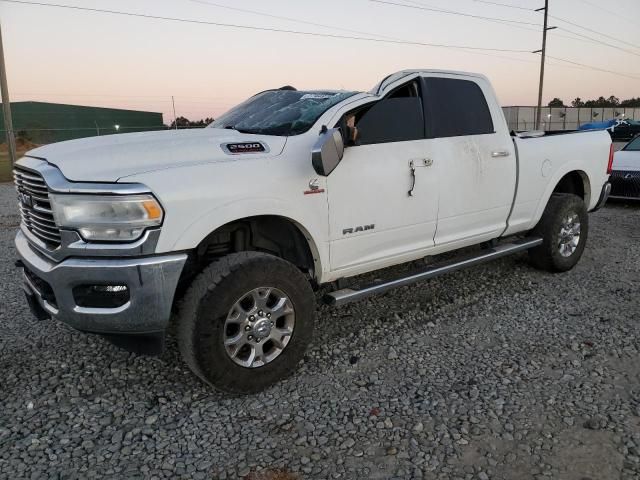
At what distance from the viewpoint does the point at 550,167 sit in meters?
5.22

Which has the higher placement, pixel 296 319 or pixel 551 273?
pixel 296 319

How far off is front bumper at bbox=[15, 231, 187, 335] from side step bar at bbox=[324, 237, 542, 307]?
1.20m

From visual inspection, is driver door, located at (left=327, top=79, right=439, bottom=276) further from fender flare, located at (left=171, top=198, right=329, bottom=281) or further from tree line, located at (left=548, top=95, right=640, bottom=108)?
tree line, located at (left=548, top=95, right=640, bottom=108)

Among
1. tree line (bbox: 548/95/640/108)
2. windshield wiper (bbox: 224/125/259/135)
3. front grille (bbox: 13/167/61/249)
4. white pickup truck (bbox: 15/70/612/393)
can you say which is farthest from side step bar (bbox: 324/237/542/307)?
tree line (bbox: 548/95/640/108)

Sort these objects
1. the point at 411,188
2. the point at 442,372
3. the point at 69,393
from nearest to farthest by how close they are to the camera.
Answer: the point at 69,393
the point at 442,372
the point at 411,188

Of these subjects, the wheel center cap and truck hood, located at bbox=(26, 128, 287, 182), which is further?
the wheel center cap

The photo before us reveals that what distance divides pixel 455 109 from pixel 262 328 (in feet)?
8.39

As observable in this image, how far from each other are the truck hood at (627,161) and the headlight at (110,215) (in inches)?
368

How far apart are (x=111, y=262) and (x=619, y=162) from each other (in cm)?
974

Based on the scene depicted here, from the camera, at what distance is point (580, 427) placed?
2814 millimetres

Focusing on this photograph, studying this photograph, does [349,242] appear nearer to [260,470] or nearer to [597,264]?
[260,470]

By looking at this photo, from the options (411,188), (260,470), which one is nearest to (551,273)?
(411,188)

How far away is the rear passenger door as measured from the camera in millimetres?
4211

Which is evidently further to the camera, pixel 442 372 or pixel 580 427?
pixel 442 372
